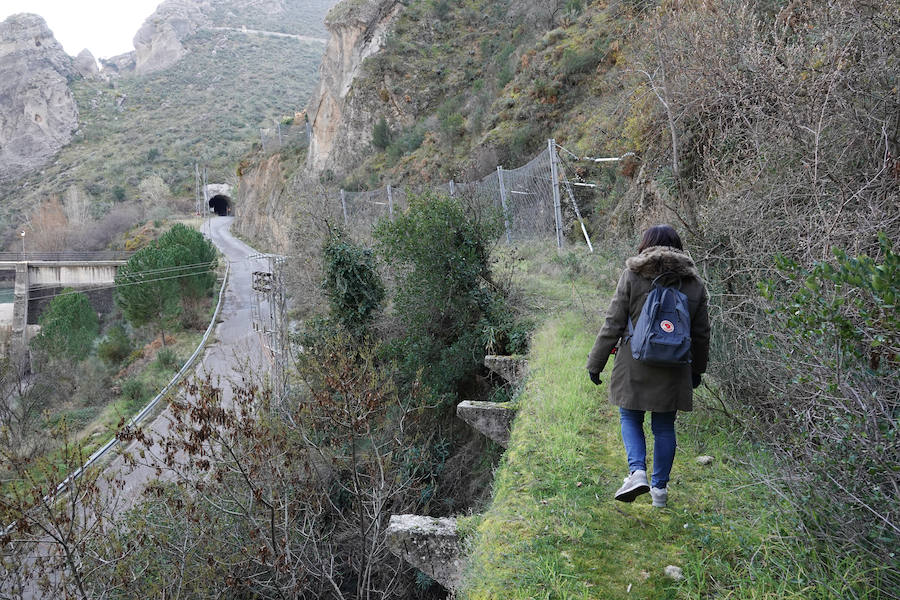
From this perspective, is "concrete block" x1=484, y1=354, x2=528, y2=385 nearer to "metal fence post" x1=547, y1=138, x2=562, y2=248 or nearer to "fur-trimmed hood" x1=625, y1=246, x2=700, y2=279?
"fur-trimmed hood" x1=625, y1=246, x2=700, y2=279

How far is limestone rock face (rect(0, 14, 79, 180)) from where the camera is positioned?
6481cm

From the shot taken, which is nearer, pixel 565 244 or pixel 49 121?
pixel 565 244

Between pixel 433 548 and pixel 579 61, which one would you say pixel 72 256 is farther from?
pixel 433 548

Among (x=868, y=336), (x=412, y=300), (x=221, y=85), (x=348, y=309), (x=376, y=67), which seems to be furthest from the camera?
(x=221, y=85)

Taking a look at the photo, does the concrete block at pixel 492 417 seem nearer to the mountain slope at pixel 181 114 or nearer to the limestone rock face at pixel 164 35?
the mountain slope at pixel 181 114

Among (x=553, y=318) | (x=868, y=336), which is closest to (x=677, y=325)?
(x=868, y=336)

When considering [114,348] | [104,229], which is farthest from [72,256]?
[114,348]

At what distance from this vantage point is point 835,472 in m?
2.13

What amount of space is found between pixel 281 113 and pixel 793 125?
7990 centimetres

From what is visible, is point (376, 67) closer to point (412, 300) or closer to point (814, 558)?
point (412, 300)

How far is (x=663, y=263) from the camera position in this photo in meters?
2.95

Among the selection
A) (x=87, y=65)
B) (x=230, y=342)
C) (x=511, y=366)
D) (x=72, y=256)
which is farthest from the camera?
(x=87, y=65)

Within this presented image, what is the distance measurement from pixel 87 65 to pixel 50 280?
71.8m

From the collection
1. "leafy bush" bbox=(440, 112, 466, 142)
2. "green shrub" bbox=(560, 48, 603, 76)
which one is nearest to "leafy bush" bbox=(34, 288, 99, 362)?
"leafy bush" bbox=(440, 112, 466, 142)
